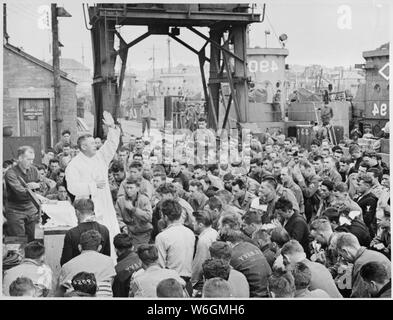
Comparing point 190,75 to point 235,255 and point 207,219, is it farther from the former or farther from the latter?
point 235,255

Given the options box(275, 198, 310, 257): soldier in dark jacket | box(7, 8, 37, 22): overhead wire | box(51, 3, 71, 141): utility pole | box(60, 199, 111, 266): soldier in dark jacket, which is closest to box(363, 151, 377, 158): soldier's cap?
box(275, 198, 310, 257): soldier in dark jacket

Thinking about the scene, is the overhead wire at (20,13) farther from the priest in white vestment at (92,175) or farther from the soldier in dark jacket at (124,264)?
the soldier in dark jacket at (124,264)

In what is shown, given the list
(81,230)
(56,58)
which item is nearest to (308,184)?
(81,230)

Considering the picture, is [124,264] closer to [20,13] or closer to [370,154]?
[20,13]

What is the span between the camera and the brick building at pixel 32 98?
577cm

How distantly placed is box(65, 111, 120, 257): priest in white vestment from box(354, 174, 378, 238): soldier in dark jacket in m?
2.09

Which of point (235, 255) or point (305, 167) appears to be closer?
point (235, 255)

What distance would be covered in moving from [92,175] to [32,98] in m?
0.83

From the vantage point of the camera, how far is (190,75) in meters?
6.11

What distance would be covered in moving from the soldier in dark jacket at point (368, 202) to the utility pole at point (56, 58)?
2.64 meters

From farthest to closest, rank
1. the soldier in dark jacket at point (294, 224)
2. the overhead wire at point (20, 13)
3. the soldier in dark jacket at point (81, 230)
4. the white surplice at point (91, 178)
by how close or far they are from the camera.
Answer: the white surplice at point (91, 178), the overhead wire at point (20, 13), the soldier in dark jacket at point (294, 224), the soldier in dark jacket at point (81, 230)

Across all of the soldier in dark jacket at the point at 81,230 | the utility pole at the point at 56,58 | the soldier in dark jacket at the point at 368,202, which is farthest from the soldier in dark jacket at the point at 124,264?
the soldier in dark jacket at the point at 368,202
